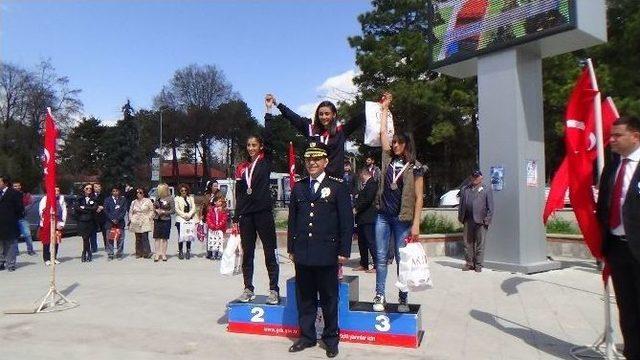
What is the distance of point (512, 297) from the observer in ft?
26.1

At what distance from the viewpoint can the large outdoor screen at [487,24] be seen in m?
9.16

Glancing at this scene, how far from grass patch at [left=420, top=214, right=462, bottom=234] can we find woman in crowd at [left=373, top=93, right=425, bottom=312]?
7310mm

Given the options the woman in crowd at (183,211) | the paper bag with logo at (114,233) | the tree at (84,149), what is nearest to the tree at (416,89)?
the woman in crowd at (183,211)

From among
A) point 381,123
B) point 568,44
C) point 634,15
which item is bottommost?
point 381,123

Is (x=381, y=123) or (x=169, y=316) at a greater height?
(x=381, y=123)

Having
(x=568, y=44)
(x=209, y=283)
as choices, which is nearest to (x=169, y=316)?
(x=209, y=283)

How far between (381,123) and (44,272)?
879cm

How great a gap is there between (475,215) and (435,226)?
352cm

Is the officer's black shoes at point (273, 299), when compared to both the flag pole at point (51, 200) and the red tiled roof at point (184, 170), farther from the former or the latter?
the red tiled roof at point (184, 170)

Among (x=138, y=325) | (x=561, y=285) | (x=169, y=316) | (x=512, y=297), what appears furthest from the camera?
(x=561, y=285)

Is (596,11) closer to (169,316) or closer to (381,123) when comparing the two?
(381,123)

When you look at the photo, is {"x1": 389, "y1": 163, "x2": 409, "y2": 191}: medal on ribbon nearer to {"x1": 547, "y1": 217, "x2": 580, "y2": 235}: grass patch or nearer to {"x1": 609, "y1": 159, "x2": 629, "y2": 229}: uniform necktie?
{"x1": 609, "y1": 159, "x2": 629, "y2": 229}: uniform necktie

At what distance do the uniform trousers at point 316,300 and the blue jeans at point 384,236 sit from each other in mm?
765

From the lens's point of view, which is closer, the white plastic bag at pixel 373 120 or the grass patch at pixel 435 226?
the white plastic bag at pixel 373 120
